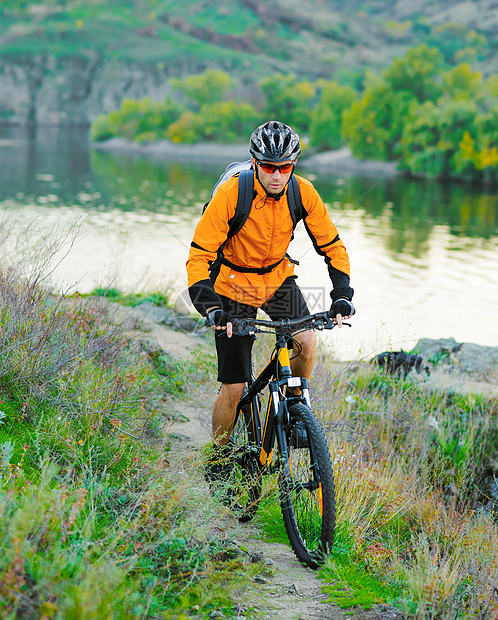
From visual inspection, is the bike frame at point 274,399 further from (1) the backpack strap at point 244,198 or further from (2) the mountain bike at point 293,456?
(1) the backpack strap at point 244,198

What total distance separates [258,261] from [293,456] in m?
1.24

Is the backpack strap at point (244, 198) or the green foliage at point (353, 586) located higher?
the backpack strap at point (244, 198)

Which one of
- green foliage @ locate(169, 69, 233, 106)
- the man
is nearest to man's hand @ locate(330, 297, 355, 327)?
the man

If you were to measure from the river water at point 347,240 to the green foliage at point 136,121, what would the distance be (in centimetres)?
4213

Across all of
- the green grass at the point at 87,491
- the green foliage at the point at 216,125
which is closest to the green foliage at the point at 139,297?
the green grass at the point at 87,491

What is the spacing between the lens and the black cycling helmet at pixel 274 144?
12.0ft

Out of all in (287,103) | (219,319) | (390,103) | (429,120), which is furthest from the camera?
(287,103)

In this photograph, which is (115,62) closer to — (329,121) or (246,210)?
(329,121)

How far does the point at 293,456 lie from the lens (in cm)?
398

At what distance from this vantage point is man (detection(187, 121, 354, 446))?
3695mm

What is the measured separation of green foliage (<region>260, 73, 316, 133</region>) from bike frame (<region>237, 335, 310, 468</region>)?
8136cm

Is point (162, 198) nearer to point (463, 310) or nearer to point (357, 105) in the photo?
point (463, 310)

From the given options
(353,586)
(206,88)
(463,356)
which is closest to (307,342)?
(353,586)

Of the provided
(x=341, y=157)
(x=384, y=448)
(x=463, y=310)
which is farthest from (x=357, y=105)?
(x=384, y=448)
